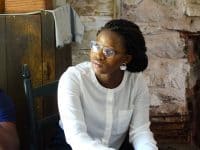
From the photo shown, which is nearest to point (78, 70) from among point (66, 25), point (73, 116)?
point (73, 116)

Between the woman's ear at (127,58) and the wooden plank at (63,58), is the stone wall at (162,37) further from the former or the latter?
the woman's ear at (127,58)

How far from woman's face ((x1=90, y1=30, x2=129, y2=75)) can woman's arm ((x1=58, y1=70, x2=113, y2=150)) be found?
4.1 inches

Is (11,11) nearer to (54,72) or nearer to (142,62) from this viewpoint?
(54,72)

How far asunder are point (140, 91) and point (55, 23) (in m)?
0.59

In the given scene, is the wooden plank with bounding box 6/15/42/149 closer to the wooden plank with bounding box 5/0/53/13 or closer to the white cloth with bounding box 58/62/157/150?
the wooden plank with bounding box 5/0/53/13

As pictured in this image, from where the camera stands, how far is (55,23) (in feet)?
6.73

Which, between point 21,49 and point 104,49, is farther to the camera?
point 21,49

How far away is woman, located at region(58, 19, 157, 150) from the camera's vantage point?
157cm

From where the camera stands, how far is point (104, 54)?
159cm

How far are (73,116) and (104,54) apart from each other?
0.86 ft

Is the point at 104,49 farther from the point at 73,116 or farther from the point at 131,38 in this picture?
the point at 73,116

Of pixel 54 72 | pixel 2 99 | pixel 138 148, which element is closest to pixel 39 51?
pixel 54 72

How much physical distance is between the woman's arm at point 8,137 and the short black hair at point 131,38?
569 millimetres

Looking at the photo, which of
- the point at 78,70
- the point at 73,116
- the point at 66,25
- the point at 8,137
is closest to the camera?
the point at 73,116
